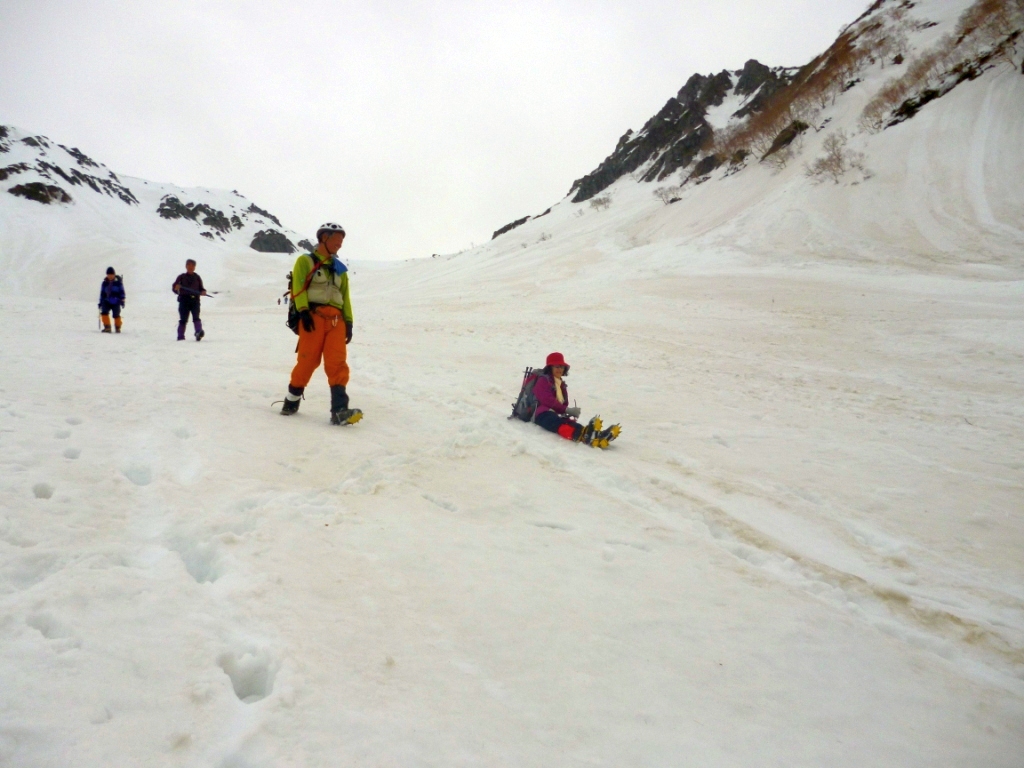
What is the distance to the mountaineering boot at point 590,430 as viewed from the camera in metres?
5.38

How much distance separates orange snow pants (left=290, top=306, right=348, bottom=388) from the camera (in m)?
5.31

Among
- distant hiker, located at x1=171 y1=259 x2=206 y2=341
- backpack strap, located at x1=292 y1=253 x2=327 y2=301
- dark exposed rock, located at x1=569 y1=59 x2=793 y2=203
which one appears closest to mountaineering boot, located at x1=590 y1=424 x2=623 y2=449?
backpack strap, located at x1=292 y1=253 x2=327 y2=301

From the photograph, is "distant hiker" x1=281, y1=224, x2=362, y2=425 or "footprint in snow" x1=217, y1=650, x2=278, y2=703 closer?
"footprint in snow" x1=217, y1=650, x2=278, y2=703

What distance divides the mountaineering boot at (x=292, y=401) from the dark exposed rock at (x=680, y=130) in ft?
149

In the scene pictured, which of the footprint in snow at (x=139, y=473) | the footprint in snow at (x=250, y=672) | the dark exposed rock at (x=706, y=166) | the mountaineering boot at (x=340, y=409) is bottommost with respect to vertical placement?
the footprint in snow at (x=250, y=672)

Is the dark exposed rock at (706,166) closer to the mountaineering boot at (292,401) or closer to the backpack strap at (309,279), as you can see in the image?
the backpack strap at (309,279)

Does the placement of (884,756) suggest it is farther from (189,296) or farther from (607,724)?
(189,296)

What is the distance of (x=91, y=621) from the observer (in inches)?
73.5

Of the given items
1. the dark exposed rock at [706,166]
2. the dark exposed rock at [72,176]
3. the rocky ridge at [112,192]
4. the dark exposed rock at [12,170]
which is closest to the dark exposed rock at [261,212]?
the rocky ridge at [112,192]

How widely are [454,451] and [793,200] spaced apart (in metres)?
23.4

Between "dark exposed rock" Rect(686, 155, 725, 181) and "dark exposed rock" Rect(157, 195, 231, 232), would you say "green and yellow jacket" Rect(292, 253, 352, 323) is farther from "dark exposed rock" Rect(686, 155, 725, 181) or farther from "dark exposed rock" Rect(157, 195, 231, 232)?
"dark exposed rock" Rect(157, 195, 231, 232)

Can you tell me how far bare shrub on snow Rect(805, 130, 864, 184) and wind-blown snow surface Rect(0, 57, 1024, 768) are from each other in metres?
16.9

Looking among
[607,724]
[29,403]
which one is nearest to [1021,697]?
[607,724]

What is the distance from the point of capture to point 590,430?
17.9 feet
